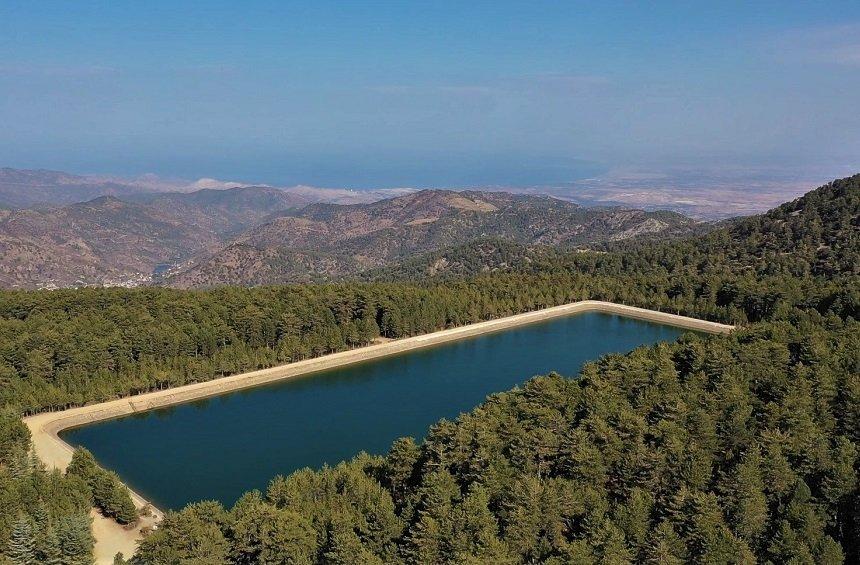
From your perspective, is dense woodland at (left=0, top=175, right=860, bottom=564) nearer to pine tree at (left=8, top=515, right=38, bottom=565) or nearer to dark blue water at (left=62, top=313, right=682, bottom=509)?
pine tree at (left=8, top=515, right=38, bottom=565)

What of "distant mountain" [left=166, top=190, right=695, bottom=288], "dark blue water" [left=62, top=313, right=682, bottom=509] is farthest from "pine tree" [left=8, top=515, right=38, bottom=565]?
"distant mountain" [left=166, top=190, right=695, bottom=288]

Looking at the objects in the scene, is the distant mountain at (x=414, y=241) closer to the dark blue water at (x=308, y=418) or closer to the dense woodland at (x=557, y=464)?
the dark blue water at (x=308, y=418)

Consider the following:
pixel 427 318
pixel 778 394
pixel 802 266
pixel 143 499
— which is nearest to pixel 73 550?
pixel 143 499

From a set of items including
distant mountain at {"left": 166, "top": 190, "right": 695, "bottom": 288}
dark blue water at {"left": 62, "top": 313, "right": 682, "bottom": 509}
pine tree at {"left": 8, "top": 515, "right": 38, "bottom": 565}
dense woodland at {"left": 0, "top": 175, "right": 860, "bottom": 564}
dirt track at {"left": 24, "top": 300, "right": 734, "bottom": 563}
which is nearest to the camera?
dense woodland at {"left": 0, "top": 175, "right": 860, "bottom": 564}

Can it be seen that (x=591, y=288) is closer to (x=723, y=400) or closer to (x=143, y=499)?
(x=723, y=400)

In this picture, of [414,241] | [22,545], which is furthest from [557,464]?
[414,241]

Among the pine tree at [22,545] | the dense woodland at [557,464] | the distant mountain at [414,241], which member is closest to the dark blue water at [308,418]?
the dense woodland at [557,464]

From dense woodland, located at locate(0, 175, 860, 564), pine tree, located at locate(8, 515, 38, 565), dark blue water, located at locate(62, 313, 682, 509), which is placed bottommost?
dark blue water, located at locate(62, 313, 682, 509)
